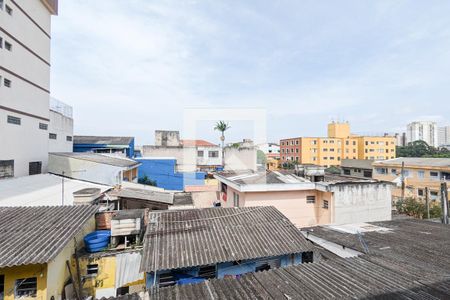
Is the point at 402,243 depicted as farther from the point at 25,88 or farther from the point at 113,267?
the point at 25,88

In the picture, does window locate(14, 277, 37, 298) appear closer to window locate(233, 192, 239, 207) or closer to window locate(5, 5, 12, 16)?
window locate(233, 192, 239, 207)

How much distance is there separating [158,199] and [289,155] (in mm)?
53989

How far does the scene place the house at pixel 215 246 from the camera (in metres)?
6.29

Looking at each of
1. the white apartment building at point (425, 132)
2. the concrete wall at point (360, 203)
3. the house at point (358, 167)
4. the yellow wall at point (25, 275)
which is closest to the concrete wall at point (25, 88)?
the yellow wall at point (25, 275)

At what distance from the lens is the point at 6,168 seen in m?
14.4

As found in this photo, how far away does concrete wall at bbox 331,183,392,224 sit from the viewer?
43.0 ft

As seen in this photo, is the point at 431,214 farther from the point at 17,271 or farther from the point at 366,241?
the point at 17,271

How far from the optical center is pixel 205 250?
6.64m

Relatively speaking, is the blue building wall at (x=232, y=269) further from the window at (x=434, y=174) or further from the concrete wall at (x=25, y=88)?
the window at (x=434, y=174)

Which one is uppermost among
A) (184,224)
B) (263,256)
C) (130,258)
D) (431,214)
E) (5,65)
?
(5,65)

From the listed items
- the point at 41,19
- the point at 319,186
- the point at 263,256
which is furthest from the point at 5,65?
the point at 319,186

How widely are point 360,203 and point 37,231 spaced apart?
15.3m

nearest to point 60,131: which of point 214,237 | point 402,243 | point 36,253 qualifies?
point 36,253

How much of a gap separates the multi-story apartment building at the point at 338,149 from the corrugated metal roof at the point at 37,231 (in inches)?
2126
